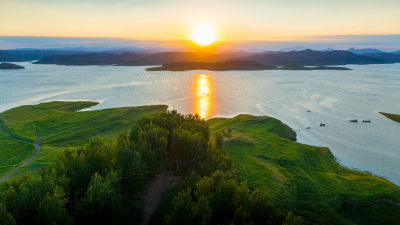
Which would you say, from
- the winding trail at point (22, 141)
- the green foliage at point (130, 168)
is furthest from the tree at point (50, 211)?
the winding trail at point (22, 141)

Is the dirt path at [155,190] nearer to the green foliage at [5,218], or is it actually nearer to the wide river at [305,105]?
the green foliage at [5,218]

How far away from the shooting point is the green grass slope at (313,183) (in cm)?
2654

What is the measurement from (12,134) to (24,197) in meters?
44.3

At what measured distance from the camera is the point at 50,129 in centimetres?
5772

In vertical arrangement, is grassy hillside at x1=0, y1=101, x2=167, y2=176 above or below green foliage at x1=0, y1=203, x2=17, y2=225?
below

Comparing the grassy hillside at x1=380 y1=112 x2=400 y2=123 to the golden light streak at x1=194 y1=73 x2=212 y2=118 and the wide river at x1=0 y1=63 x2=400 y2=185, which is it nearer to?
the wide river at x1=0 y1=63 x2=400 y2=185

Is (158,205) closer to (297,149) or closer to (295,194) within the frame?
(295,194)

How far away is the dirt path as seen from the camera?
1026 inches

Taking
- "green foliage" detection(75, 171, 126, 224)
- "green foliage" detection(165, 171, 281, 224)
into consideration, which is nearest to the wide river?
"green foliage" detection(165, 171, 281, 224)

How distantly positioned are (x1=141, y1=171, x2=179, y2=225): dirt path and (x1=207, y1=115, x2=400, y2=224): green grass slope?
9.21 metres

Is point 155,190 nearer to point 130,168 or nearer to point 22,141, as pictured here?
point 130,168

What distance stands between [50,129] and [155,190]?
40879mm

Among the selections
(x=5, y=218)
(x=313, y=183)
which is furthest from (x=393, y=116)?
(x=5, y=218)

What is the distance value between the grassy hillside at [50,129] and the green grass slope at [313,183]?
28924 millimetres
